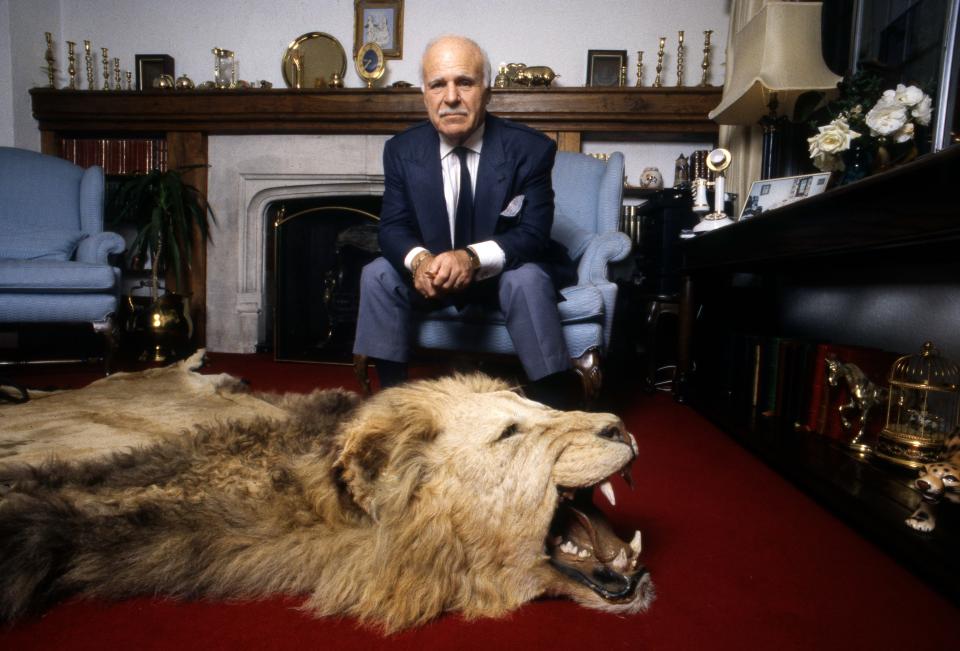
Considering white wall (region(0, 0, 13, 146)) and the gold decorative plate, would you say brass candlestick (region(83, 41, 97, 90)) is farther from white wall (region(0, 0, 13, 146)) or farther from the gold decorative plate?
the gold decorative plate

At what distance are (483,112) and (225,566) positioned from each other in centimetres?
165

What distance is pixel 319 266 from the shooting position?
407 centimetres

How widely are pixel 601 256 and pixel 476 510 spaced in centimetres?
169

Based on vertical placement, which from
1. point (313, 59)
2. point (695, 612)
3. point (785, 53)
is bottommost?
point (695, 612)

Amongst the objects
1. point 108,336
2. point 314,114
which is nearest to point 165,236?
point 108,336

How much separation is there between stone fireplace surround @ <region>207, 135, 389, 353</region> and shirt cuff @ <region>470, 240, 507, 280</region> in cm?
247

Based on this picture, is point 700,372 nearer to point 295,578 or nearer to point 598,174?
point 598,174

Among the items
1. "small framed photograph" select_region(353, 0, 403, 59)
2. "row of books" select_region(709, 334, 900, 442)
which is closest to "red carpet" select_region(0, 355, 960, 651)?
"row of books" select_region(709, 334, 900, 442)

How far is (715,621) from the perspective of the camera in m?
0.89

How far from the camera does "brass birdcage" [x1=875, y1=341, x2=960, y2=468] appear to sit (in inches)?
54.9

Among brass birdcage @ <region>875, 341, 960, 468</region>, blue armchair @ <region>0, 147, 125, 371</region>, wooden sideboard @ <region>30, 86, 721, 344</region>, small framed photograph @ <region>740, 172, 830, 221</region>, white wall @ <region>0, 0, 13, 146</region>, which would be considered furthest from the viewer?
white wall @ <region>0, 0, 13, 146</region>

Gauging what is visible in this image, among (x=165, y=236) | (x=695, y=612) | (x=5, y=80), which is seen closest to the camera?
(x=695, y=612)

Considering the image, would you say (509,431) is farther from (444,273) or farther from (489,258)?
(489,258)

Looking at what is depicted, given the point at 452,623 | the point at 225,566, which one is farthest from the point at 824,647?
the point at 225,566
